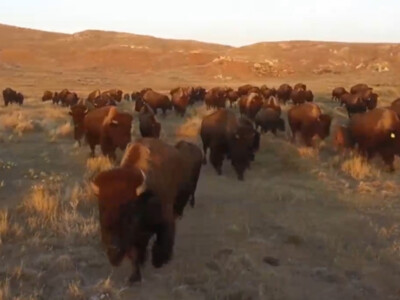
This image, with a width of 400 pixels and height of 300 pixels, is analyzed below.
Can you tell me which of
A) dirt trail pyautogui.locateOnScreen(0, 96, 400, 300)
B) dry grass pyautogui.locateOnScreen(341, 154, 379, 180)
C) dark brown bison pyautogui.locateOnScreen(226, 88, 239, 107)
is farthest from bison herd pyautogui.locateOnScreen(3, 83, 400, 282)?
dark brown bison pyautogui.locateOnScreen(226, 88, 239, 107)

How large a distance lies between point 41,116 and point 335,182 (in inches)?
687

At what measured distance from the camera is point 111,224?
20.2ft

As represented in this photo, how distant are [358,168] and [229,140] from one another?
9.94 feet

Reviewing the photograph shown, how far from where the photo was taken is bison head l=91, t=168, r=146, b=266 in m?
6.17

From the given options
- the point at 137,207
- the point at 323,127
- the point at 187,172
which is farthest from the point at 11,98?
the point at 137,207

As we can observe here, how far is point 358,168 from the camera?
46.0ft

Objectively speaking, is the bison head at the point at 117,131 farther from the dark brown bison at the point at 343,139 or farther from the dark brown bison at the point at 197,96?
the dark brown bison at the point at 197,96

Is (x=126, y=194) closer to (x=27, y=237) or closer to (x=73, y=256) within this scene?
(x=73, y=256)

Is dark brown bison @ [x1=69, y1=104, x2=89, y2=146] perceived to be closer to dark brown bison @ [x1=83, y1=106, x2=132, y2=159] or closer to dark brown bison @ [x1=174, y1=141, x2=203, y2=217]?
dark brown bison @ [x1=83, y1=106, x2=132, y2=159]

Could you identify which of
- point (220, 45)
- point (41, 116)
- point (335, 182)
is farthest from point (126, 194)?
point (220, 45)

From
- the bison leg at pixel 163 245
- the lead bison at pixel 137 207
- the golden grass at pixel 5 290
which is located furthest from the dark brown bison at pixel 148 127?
the golden grass at pixel 5 290

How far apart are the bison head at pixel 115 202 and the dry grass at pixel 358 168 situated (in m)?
8.46

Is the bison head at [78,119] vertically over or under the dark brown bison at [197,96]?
over

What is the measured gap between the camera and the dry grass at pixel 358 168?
45.3 feet
